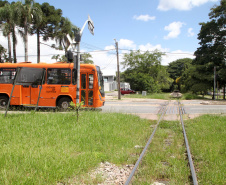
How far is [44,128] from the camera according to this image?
22.4ft

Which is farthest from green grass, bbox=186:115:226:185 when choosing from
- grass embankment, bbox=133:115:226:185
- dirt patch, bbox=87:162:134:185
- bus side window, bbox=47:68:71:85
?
bus side window, bbox=47:68:71:85

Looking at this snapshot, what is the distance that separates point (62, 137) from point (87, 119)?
233cm

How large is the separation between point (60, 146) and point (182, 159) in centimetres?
282

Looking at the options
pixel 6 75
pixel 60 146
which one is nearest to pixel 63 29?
pixel 6 75

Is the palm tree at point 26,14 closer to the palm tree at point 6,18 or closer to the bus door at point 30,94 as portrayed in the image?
the palm tree at point 6,18

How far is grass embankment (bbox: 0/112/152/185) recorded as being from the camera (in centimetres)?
373

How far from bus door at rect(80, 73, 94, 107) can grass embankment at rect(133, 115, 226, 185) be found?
627 centimetres

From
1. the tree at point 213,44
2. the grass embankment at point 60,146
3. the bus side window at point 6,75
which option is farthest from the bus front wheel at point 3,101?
the tree at point 213,44

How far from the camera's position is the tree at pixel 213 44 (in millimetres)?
30125

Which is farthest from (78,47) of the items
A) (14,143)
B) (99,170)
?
(99,170)

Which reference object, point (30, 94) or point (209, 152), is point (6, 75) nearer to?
point (30, 94)

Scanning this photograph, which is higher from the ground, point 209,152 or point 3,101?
point 3,101

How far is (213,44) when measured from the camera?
104ft

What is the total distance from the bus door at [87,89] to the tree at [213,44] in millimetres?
22676
